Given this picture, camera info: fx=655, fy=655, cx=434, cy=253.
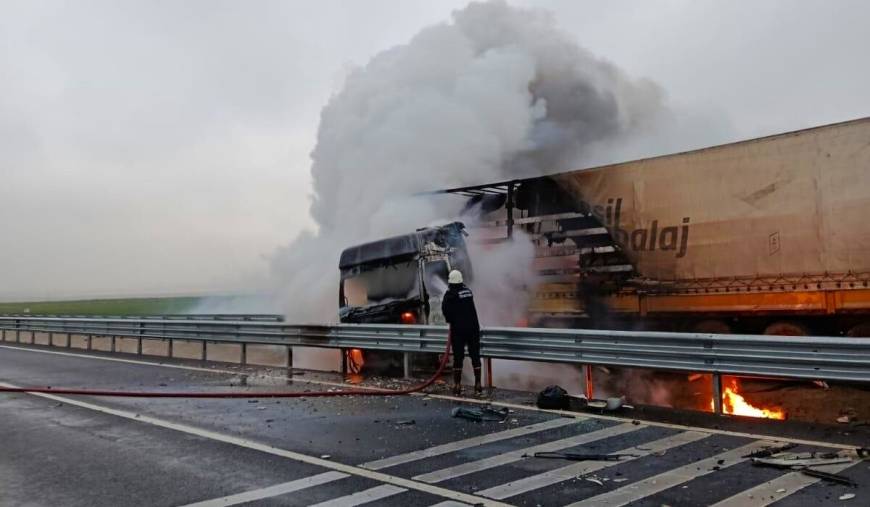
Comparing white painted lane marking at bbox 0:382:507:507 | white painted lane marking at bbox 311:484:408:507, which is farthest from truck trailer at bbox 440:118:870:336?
white painted lane marking at bbox 311:484:408:507

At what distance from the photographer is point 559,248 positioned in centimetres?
1300

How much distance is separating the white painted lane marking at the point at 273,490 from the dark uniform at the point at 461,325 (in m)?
3.60

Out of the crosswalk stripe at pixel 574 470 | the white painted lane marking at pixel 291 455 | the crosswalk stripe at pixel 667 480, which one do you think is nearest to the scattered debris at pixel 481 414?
the crosswalk stripe at pixel 574 470

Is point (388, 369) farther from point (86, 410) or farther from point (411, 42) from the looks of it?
point (411, 42)

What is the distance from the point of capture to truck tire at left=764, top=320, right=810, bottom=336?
10.2 metres

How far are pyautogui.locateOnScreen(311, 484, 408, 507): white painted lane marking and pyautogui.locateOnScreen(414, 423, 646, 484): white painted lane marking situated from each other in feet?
0.95

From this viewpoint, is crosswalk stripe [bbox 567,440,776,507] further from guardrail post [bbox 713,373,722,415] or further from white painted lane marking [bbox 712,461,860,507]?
guardrail post [bbox 713,373,722,415]

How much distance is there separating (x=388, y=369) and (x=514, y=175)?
8973 millimetres

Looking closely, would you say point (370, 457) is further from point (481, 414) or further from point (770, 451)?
point (770, 451)

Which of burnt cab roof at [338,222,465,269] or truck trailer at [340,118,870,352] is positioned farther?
burnt cab roof at [338,222,465,269]

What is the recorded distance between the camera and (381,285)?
36.1 ft

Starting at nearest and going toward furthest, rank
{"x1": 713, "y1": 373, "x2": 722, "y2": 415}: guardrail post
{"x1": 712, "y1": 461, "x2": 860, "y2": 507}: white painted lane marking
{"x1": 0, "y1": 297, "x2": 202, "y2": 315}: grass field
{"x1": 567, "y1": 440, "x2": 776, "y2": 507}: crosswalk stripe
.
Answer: {"x1": 712, "y1": 461, "x2": 860, "y2": 507}: white painted lane marking
{"x1": 567, "y1": 440, "x2": 776, "y2": 507}: crosswalk stripe
{"x1": 713, "y1": 373, "x2": 722, "y2": 415}: guardrail post
{"x1": 0, "y1": 297, "x2": 202, "y2": 315}: grass field

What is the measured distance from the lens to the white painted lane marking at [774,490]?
3973 millimetres

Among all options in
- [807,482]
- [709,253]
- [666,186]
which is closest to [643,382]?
[709,253]
